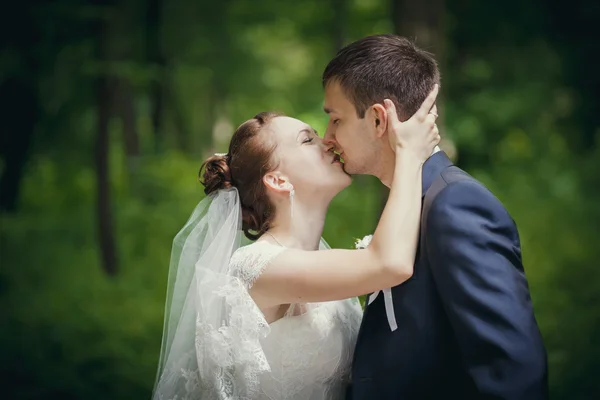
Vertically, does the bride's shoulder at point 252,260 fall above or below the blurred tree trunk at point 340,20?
below

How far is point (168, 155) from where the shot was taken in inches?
687

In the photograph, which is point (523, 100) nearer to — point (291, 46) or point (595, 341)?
point (595, 341)

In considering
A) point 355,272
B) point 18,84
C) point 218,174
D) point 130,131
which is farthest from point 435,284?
point 130,131

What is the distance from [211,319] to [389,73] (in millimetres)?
1244

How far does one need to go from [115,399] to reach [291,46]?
616 inches

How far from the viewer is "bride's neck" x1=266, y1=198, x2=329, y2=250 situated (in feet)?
10.1

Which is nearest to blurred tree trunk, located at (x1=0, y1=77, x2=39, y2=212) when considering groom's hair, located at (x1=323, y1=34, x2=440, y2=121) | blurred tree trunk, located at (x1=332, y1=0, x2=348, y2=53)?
blurred tree trunk, located at (x1=332, y1=0, x2=348, y2=53)

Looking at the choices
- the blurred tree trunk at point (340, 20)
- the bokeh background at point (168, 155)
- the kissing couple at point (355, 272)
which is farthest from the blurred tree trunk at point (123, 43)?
the kissing couple at point (355, 272)

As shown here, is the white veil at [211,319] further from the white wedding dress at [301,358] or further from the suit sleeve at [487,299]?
the suit sleeve at [487,299]

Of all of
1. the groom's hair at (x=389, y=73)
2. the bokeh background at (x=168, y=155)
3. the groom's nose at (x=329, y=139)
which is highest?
the groom's hair at (x=389, y=73)

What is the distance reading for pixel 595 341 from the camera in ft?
23.8

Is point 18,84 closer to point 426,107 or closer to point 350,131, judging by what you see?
point 350,131

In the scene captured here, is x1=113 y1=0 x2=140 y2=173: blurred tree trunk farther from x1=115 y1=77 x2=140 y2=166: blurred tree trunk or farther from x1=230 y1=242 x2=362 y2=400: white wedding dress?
x1=230 y1=242 x2=362 y2=400: white wedding dress

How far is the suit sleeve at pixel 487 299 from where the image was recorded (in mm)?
2240
